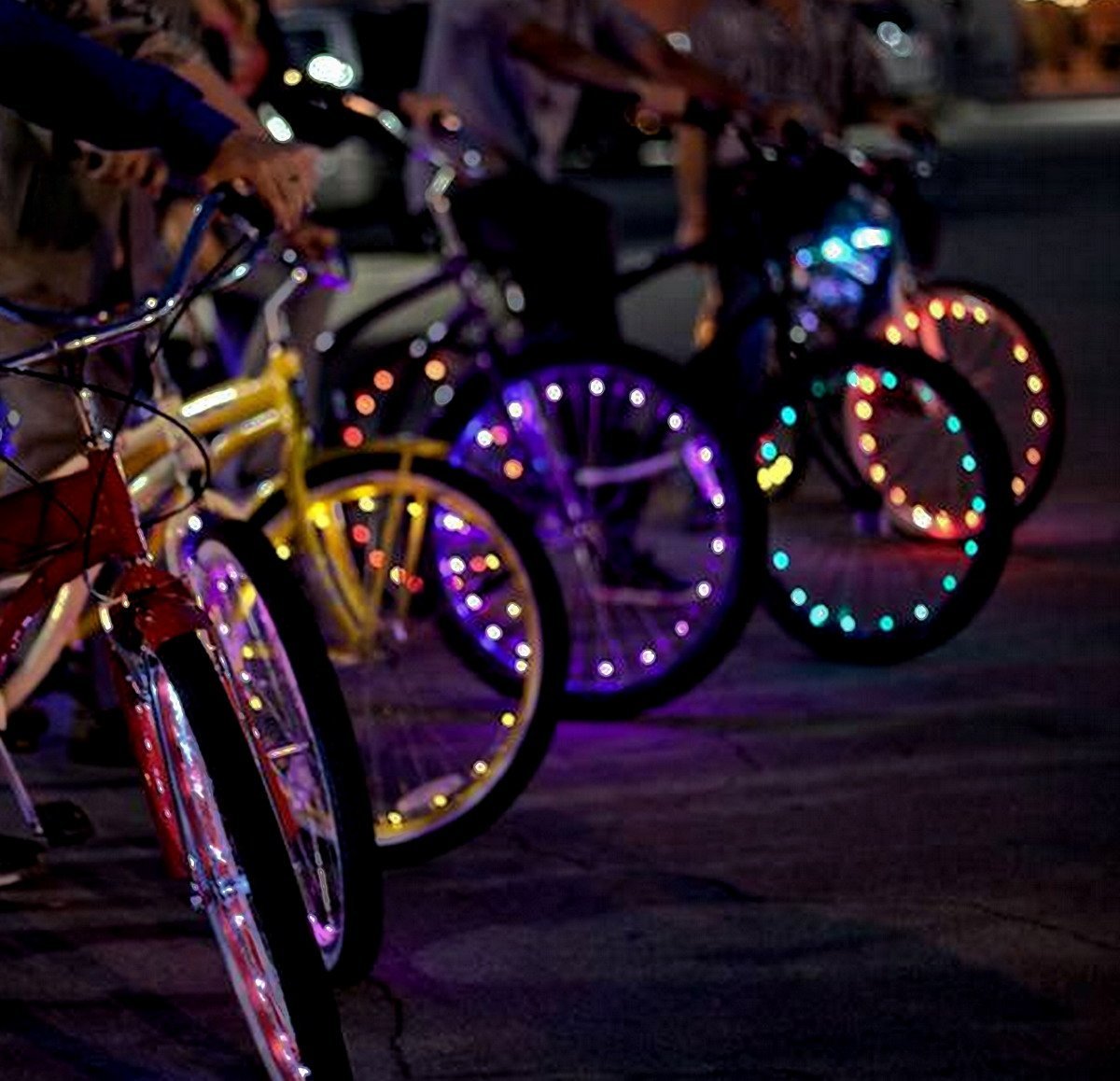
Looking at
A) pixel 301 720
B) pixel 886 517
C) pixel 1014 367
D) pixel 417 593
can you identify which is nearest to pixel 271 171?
pixel 301 720

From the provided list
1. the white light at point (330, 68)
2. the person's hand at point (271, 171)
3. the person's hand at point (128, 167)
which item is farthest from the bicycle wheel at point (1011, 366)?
the white light at point (330, 68)

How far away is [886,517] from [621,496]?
0.79m

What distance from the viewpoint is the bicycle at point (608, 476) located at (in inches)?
281

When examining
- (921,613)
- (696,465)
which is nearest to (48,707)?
(696,465)

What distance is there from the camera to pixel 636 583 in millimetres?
7605

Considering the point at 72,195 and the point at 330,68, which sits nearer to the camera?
the point at 72,195

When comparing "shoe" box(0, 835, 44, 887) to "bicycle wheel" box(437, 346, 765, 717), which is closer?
"shoe" box(0, 835, 44, 887)

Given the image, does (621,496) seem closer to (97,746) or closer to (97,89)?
(97,746)

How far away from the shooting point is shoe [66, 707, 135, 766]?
6.78 m

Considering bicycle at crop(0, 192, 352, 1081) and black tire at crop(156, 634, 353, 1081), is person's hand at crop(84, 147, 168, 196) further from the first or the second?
black tire at crop(156, 634, 353, 1081)

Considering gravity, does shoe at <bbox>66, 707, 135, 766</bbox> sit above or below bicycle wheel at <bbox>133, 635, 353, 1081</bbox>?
below

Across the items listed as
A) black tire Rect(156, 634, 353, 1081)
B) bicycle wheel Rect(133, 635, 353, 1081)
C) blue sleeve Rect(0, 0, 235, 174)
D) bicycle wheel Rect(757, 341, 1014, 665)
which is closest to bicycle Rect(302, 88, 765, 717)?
bicycle wheel Rect(757, 341, 1014, 665)

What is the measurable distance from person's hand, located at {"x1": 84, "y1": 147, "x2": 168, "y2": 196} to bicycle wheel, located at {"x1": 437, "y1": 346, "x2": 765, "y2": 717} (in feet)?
3.95

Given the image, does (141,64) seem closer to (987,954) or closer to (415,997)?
(415,997)
